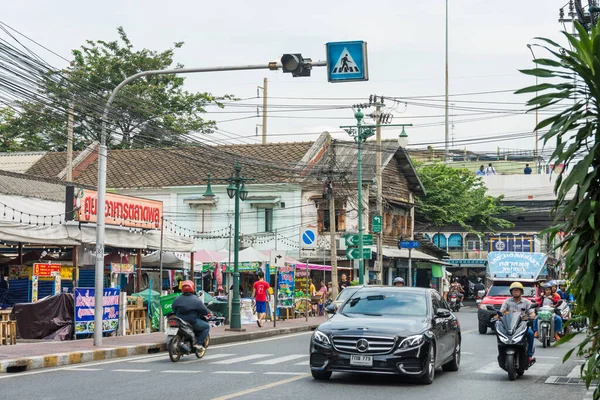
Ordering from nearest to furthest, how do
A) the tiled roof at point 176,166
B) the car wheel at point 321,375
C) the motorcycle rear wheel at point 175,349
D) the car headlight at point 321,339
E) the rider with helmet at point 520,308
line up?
1. the car headlight at point 321,339
2. the car wheel at point 321,375
3. the rider with helmet at point 520,308
4. the motorcycle rear wheel at point 175,349
5. the tiled roof at point 176,166

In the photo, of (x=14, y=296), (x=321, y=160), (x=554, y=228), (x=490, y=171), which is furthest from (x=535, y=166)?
(x=554, y=228)

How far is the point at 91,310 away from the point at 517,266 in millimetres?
16956

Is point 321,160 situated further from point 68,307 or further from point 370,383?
point 370,383

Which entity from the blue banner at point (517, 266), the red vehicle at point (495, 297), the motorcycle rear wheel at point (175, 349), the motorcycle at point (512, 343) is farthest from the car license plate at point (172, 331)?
the blue banner at point (517, 266)

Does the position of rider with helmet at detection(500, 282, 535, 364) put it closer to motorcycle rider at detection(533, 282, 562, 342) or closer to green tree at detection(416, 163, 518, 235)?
motorcycle rider at detection(533, 282, 562, 342)

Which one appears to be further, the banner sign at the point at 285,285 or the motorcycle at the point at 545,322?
the banner sign at the point at 285,285

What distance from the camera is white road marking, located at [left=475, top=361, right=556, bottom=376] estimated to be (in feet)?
56.4

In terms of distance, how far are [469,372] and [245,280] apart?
27.1 m

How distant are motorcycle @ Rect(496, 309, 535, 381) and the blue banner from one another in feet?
59.9

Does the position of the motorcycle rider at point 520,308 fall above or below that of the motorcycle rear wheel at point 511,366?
above

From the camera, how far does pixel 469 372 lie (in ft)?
56.2

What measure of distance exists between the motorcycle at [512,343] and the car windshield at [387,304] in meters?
1.38

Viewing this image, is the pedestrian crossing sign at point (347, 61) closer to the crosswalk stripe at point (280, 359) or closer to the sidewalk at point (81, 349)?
the crosswalk stripe at point (280, 359)

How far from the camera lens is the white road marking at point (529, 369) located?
17195 millimetres
